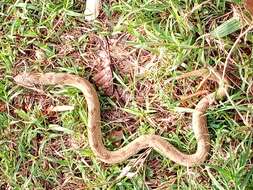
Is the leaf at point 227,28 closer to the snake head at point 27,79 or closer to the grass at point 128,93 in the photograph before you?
the grass at point 128,93

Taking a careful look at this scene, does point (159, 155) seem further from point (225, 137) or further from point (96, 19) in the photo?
point (96, 19)

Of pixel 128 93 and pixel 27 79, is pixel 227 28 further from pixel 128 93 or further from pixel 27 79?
pixel 27 79

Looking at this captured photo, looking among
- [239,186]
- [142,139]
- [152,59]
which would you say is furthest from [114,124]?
[239,186]

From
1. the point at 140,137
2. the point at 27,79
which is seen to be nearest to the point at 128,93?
the point at 140,137

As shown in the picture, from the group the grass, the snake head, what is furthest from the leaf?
the snake head

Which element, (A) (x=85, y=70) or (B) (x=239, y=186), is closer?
(B) (x=239, y=186)

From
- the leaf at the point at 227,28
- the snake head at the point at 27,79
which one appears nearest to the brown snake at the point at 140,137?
the snake head at the point at 27,79

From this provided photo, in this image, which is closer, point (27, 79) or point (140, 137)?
point (140, 137)
